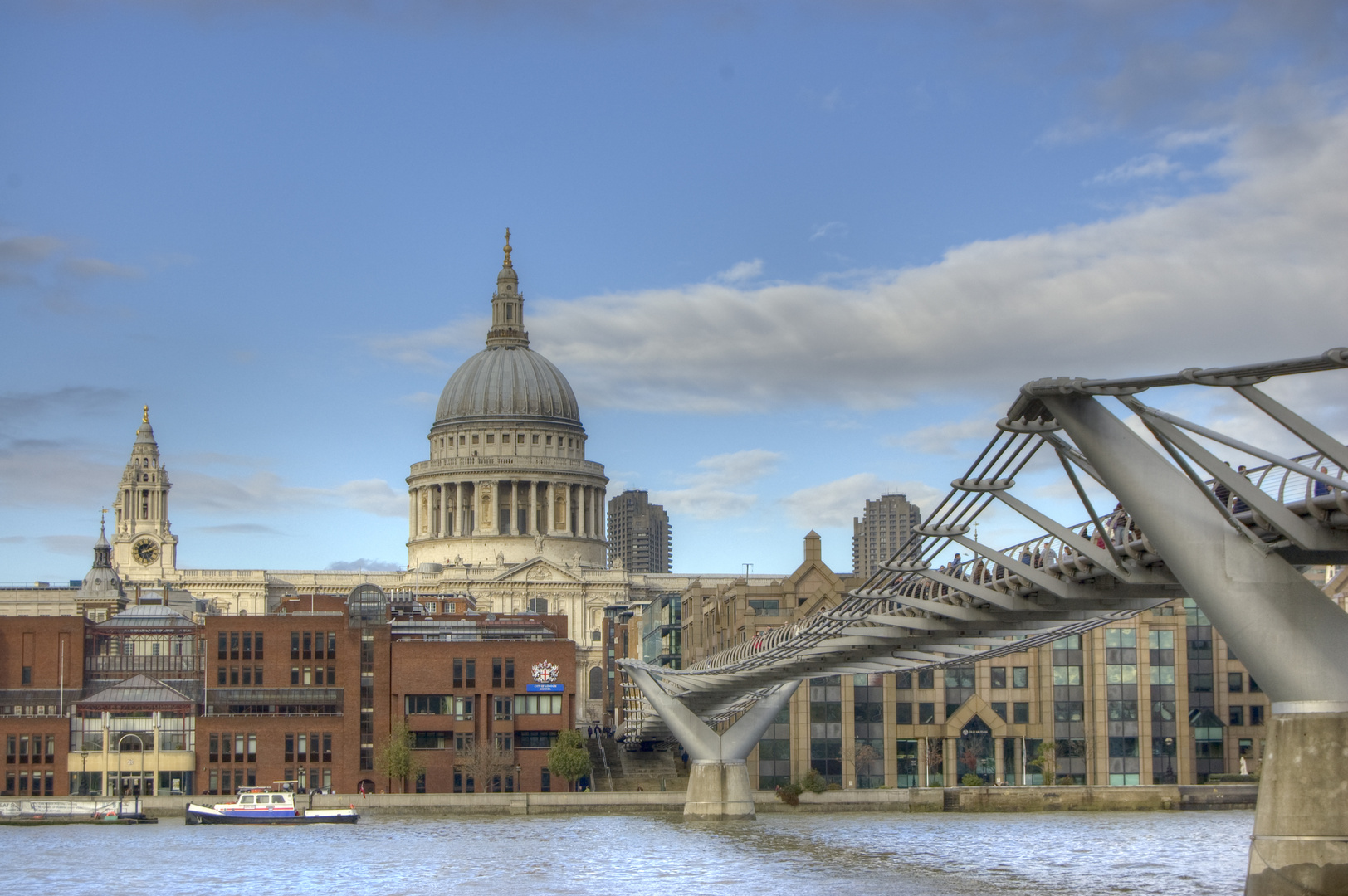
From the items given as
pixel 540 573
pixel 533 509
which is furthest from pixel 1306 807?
pixel 533 509

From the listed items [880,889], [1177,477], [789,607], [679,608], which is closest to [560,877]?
[880,889]

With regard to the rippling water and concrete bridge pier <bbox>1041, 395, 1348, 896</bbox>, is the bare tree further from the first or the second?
concrete bridge pier <bbox>1041, 395, 1348, 896</bbox>

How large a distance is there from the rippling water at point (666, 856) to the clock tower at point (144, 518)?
106 m

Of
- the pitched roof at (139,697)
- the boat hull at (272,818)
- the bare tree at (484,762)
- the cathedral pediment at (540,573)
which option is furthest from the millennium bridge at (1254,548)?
the cathedral pediment at (540,573)

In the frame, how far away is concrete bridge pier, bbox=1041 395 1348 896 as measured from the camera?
116ft

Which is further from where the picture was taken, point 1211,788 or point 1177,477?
point 1211,788

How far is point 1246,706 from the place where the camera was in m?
102

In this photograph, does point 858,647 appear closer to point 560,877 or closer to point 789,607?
point 560,877

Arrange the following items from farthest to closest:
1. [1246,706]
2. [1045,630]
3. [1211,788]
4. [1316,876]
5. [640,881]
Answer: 1. [1246,706]
2. [1211,788]
3. [1045,630]
4. [640,881]
5. [1316,876]

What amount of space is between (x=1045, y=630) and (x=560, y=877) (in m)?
15.3

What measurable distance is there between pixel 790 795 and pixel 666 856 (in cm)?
2769

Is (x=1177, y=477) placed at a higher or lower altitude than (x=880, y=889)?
higher

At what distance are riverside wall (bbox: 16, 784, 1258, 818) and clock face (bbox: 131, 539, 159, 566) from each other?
96931 mm

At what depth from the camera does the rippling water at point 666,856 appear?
5488 centimetres
